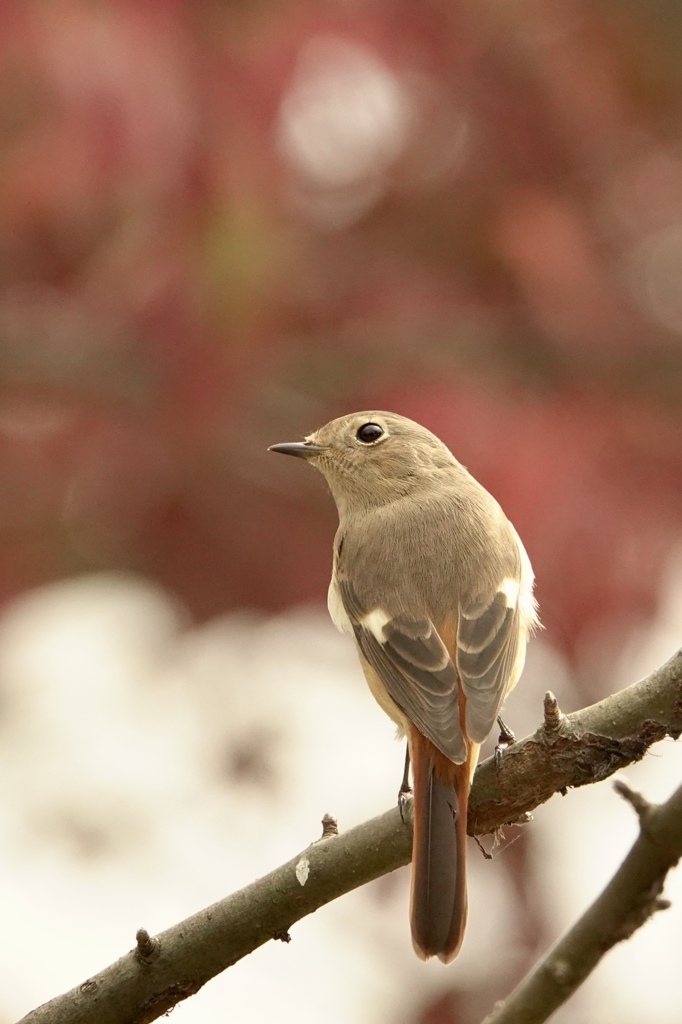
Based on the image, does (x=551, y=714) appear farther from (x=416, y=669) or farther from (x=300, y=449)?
(x=300, y=449)

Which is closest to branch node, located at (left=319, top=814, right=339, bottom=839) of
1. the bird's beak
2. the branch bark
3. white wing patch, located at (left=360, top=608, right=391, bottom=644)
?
the branch bark

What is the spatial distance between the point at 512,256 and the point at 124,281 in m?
1.42

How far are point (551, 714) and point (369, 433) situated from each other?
1.94 metres

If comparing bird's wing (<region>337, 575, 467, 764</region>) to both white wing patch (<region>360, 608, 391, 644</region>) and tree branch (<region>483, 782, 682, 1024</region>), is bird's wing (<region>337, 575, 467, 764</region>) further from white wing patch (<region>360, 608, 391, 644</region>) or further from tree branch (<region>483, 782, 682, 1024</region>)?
tree branch (<region>483, 782, 682, 1024</region>)

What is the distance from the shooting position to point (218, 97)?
4645 millimetres

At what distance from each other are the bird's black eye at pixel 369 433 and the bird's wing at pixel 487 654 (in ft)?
3.08

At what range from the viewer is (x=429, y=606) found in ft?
11.7

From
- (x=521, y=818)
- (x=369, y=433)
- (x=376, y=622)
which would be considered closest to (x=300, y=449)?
(x=369, y=433)

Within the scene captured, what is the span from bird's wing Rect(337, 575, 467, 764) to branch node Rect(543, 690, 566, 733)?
34 centimetres

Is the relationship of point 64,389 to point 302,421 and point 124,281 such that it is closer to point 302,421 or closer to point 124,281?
point 124,281

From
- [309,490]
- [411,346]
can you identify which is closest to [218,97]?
[411,346]

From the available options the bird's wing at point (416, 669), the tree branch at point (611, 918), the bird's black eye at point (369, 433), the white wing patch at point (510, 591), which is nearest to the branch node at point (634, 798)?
the tree branch at point (611, 918)

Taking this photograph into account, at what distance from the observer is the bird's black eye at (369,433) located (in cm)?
445

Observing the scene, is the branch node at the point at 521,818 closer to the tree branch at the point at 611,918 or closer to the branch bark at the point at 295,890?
the branch bark at the point at 295,890
